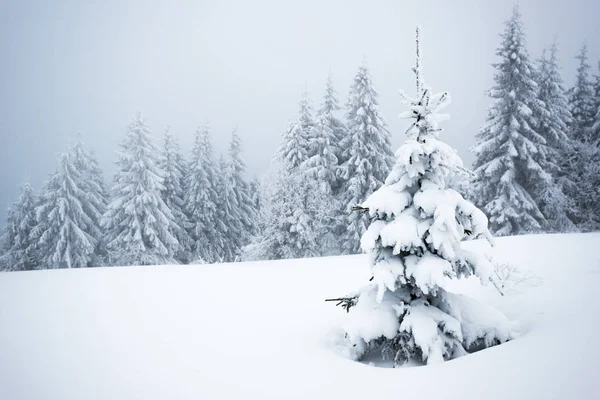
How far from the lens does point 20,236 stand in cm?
3039

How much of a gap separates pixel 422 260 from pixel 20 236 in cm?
3535

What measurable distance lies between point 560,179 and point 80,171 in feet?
114

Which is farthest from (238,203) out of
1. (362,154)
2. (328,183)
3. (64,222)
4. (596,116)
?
(596,116)

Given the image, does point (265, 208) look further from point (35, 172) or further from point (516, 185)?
point (35, 172)

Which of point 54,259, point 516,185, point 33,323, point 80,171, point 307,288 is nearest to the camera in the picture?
point 33,323

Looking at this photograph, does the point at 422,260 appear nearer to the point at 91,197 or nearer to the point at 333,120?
the point at 333,120

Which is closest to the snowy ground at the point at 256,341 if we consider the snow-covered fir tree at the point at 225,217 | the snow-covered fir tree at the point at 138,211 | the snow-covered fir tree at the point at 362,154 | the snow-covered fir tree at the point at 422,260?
the snow-covered fir tree at the point at 422,260

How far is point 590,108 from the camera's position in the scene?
24.8 metres

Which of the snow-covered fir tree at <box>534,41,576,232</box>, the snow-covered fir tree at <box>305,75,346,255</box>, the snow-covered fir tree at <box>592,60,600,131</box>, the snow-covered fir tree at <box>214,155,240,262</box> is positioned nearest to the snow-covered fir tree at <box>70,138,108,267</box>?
the snow-covered fir tree at <box>214,155,240,262</box>

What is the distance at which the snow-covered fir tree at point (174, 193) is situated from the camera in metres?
32.6

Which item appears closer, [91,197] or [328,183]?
[328,183]

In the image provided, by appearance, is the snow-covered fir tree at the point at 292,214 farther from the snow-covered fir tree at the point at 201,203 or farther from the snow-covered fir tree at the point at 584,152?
the snow-covered fir tree at the point at 584,152

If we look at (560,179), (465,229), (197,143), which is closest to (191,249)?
(197,143)

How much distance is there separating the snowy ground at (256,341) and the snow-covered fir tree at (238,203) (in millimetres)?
25940
